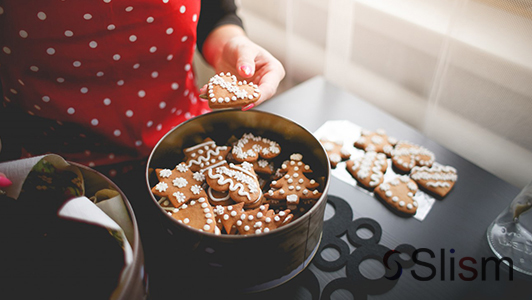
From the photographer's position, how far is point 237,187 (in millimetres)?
608

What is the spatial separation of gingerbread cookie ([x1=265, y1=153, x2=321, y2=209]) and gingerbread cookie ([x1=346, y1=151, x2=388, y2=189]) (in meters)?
0.16

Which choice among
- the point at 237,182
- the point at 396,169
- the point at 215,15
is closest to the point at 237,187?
the point at 237,182

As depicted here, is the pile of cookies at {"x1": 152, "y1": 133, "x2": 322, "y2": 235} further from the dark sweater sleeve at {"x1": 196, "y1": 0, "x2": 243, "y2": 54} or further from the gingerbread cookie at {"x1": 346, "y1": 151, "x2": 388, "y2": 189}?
the dark sweater sleeve at {"x1": 196, "y1": 0, "x2": 243, "y2": 54}

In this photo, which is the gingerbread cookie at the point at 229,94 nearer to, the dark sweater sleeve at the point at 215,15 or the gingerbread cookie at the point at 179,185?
the gingerbread cookie at the point at 179,185

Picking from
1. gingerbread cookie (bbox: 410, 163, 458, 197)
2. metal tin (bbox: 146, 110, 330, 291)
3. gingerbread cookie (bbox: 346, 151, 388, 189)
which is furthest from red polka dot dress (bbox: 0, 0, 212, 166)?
gingerbread cookie (bbox: 410, 163, 458, 197)

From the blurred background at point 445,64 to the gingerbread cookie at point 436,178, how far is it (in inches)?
8.3

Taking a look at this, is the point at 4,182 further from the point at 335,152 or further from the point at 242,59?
the point at 335,152

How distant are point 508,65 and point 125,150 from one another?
82 centimetres

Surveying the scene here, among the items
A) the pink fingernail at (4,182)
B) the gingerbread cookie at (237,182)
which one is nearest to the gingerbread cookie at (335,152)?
the gingerbread cookie at (237,182)

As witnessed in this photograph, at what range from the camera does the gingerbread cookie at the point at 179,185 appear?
1.95 feet

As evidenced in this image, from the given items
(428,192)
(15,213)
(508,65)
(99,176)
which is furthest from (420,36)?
(15,213)

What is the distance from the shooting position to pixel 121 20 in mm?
689

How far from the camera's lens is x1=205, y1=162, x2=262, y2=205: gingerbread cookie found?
603 millimetres

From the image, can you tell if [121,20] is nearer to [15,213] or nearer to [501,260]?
[15,213]
